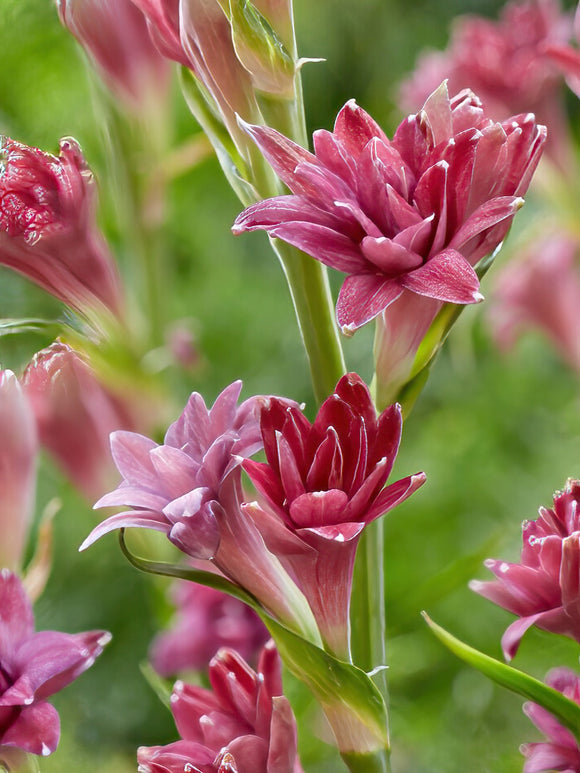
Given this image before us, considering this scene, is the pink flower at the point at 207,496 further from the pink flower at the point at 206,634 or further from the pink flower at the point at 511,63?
the pink flower at the point at 511,63

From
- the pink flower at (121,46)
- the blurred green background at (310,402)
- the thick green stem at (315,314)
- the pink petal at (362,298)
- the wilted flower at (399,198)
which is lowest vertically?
the blurred green background at (310,402)

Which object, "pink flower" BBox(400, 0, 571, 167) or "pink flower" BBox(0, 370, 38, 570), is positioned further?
"pink flower" BBox(400, 0, 571, 167)

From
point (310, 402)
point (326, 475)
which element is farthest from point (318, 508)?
point (310, 402)

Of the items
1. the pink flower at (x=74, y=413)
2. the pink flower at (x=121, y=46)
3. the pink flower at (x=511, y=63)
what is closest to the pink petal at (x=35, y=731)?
the pink flower at (x=74, y=413)

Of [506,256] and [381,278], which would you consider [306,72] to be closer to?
[506,256]

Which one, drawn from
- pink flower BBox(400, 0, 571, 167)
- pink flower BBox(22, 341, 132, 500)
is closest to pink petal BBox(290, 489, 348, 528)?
pink flower BBox(22, 341, 132, 500)

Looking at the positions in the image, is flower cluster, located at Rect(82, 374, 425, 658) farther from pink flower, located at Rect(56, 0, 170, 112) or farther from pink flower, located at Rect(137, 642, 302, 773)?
pink flower, located at Rect(56, 0, 170, 112)

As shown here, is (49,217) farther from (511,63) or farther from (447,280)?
(511,63)
